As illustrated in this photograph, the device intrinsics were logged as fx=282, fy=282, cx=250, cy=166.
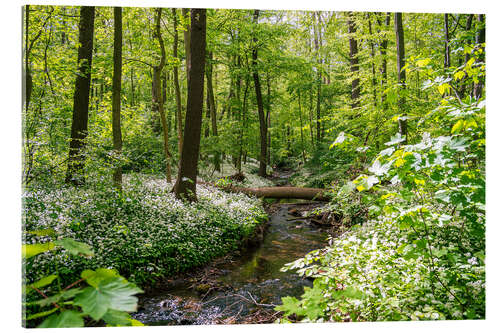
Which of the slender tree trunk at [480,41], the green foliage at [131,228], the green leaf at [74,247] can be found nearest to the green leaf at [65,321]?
the green leaf at [74,247]

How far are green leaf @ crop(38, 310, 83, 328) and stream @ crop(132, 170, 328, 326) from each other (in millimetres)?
2328

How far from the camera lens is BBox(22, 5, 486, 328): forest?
214cm

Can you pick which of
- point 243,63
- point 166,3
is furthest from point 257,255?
point 243,63

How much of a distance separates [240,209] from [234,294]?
9.48 ft

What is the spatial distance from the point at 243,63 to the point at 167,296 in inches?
456

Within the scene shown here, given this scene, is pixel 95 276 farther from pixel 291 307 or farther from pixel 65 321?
pixel 291 307

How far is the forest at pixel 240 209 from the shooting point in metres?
2.14

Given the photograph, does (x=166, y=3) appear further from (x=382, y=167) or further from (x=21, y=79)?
(x=382, y=167)

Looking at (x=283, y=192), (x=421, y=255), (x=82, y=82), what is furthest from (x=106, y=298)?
(x=283, y=192)

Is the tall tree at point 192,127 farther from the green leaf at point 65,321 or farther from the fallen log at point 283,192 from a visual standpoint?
the green leaf at point 65,321

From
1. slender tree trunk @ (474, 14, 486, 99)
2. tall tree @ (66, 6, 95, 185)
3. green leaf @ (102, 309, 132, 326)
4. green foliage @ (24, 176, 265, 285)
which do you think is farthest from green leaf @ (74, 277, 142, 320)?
tall tree @ (66, 6, 95, 185)

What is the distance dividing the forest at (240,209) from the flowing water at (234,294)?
3 centimetres

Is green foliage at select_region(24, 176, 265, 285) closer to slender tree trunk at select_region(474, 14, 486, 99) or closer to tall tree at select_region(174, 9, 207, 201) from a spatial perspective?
tall tree at select_region(174, 9, 207, 201)

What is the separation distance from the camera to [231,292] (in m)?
3.89
